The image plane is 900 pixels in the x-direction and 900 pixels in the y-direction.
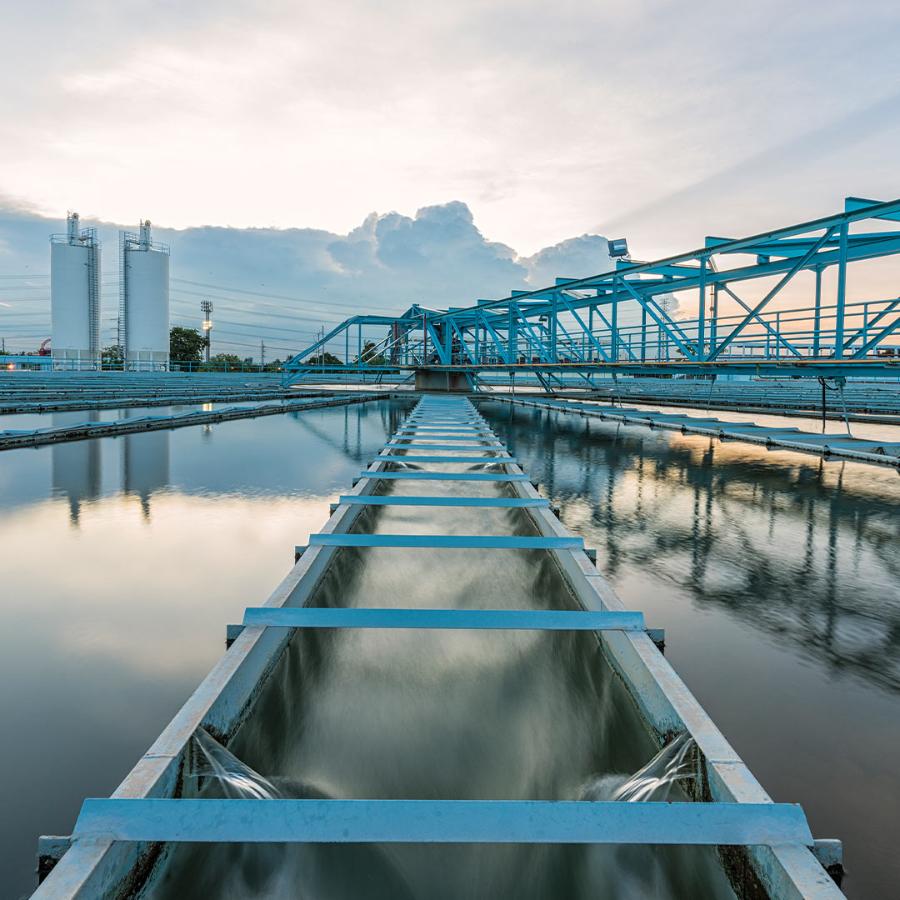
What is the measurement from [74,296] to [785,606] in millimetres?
46427

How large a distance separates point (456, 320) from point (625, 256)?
12.7m

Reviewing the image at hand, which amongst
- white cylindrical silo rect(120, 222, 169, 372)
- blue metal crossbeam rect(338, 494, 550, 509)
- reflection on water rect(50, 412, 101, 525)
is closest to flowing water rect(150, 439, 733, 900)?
blue metal crossbeam rect(338, 494, 550, 509)

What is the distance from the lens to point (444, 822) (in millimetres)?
1311

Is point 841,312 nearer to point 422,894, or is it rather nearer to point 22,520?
point 422,894

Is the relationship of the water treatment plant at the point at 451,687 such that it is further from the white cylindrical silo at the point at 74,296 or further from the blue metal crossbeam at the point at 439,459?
the white cylindrical silo at the point at 74,296

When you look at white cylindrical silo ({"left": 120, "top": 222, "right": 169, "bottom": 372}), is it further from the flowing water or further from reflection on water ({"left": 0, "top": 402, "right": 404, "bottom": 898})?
the flowing water

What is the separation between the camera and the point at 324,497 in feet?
20.8

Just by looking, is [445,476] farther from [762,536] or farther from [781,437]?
[781,437]

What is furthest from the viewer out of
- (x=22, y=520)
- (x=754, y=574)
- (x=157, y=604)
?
(x=22, y=520)

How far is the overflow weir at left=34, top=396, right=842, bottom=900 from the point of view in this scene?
1300mm

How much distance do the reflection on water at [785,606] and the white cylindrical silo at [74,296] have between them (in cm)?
4192

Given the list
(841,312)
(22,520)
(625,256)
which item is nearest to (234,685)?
(22,520)

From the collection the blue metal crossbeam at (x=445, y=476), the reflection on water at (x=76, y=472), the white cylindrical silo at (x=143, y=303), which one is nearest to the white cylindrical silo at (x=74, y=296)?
the white cylindrical silo at (x=143, y=303)

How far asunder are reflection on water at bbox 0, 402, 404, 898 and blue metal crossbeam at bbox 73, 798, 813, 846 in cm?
52
